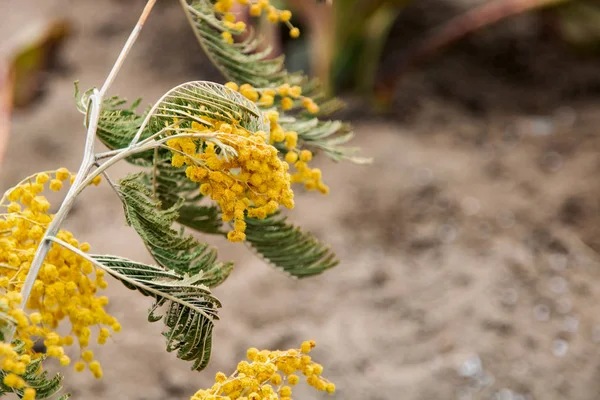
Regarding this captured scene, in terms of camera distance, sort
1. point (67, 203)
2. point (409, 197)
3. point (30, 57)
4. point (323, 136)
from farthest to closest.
Answer: point (30, 57) → point (409, 197) → point (323, 136) → point (67, 203)

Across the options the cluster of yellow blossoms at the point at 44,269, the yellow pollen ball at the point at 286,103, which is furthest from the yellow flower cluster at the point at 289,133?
the cluster of yellow blossoms at the point at 44,269

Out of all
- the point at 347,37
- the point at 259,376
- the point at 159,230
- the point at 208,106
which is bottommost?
the point at 259,376

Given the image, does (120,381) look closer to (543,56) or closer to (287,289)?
(287,289)

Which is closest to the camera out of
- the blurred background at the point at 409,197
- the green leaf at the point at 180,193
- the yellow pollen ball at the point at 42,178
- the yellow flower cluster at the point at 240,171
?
the yellow flower cluster at the point at 240,171

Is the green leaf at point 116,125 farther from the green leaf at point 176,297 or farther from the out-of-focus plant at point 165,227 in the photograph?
the green leaf at point 176,297

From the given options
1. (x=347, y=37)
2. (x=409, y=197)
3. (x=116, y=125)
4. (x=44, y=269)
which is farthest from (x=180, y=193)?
(x=347, y=37)

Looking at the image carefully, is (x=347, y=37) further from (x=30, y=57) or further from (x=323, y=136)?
(x=323, y=136)

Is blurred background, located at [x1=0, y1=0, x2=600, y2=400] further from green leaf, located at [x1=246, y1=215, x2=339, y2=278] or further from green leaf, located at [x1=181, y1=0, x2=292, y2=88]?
green leaf, located at [x1=181, y1=0, x2=292, y2=88]
